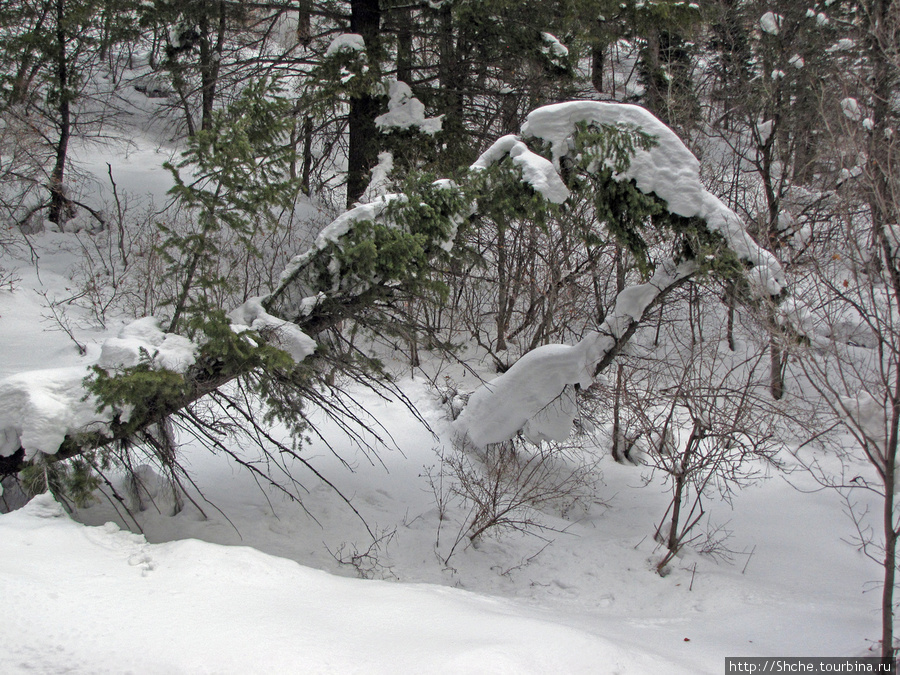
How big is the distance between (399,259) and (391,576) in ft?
11.8

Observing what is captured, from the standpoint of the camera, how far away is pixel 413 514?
8172 millimetres

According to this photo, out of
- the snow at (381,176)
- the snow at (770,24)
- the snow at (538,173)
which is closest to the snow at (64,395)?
the snow at (381,176)

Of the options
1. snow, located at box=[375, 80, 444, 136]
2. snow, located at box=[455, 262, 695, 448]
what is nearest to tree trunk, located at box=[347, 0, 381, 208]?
snow, located at box=[375, 80, 444, 136]

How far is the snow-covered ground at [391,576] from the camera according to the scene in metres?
3.45

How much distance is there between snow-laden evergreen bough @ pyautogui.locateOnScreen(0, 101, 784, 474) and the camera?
526cm

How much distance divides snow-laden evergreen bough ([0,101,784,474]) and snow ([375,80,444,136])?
3157 mm

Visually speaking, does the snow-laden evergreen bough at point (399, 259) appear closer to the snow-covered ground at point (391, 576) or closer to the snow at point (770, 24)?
the snow-covered ground at point (391, 576)

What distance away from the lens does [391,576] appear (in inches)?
277

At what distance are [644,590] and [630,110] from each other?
5263mm

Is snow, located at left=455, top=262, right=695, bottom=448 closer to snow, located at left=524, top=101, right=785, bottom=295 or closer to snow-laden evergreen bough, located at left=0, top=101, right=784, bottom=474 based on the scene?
snow-laden evergreen bough, located at left=0, top=101, right=784, bottom=474

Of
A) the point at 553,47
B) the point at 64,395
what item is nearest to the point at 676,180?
the point at 553,47

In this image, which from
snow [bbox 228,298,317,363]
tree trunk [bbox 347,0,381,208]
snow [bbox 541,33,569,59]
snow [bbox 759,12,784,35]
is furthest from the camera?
snow [bbox 759,12,784,35]

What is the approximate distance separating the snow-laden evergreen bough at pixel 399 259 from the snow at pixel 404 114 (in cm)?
316

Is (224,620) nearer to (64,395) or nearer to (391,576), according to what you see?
(64,395)
